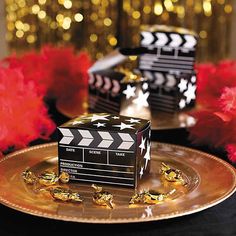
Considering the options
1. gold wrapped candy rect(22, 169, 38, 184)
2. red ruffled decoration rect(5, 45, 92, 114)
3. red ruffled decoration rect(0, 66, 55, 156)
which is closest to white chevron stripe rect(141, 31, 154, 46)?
red ruffled decoration rect(5, 45, 92, 114)

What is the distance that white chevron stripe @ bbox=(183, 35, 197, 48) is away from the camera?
4.78 feet

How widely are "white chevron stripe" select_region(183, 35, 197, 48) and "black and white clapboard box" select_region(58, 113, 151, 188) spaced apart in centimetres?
55

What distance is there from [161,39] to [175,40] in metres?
0.04

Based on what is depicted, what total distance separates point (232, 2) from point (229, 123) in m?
1.56

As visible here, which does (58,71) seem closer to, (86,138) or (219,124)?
(219,124)

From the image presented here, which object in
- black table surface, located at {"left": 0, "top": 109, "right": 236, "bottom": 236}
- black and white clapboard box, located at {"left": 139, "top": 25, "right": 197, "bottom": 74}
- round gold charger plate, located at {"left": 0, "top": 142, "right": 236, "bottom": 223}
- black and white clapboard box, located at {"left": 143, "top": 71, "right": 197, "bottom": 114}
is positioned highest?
black and white clapboard box, located at {"left": 139, "top": 25, "right": 197, "bottom": 74}

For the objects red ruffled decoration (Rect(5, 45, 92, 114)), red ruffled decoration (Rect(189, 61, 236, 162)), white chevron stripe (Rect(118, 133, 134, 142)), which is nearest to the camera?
white chevron stripe (Rect(118, 133, 134, 142))

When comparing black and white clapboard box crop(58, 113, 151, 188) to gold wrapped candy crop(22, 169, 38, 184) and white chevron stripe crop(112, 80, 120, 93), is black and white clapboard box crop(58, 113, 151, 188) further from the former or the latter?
white chevron stripe crop(112, 80, 120, 93)

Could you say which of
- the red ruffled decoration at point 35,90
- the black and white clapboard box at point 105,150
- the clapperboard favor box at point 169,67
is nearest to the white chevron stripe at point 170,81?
the clapperboard favor box at point 169,67

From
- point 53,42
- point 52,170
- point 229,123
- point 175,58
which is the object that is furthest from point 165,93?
point 53,42

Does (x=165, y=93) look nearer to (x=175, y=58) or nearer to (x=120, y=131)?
(x=175, y=58)

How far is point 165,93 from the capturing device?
1.43 meters

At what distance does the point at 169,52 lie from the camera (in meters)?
1.48

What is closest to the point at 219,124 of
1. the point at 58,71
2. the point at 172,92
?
the point at 172,92
